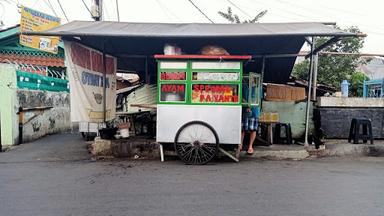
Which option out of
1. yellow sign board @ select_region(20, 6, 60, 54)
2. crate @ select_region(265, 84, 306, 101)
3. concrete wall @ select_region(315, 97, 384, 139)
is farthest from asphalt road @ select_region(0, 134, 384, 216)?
yellow sign board @ select_region(20, 6, 60, 54)

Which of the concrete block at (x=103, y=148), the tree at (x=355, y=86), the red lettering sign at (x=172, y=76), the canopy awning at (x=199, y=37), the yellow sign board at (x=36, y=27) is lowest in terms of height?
the concrete block at (x=103, y=148)

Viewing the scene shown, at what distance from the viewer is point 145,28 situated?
819 cm

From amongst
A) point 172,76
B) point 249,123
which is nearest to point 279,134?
point 249,123

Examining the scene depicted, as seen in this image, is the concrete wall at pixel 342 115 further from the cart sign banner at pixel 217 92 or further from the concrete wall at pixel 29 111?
the concrete wall at pixel 29 111

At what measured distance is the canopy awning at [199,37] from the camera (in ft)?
24.4

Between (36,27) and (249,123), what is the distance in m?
9.65

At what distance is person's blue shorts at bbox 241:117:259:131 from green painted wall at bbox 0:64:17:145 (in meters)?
Answer: 6.72

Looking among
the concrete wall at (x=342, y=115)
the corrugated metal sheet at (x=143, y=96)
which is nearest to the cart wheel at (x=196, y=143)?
the corrugated metal sheet at (x=143, y=96)

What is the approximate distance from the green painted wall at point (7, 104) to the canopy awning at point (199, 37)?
316cm

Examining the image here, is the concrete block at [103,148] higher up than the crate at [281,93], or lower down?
lower down

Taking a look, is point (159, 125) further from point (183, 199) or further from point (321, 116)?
point (321, 116)

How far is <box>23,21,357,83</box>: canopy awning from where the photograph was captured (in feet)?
24.4

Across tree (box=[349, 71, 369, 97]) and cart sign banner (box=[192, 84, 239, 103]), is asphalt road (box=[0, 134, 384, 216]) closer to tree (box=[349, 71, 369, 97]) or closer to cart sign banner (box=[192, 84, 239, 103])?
cart sign banner (box=[192, 84, 239, 103])

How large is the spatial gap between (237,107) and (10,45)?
35.6ft
